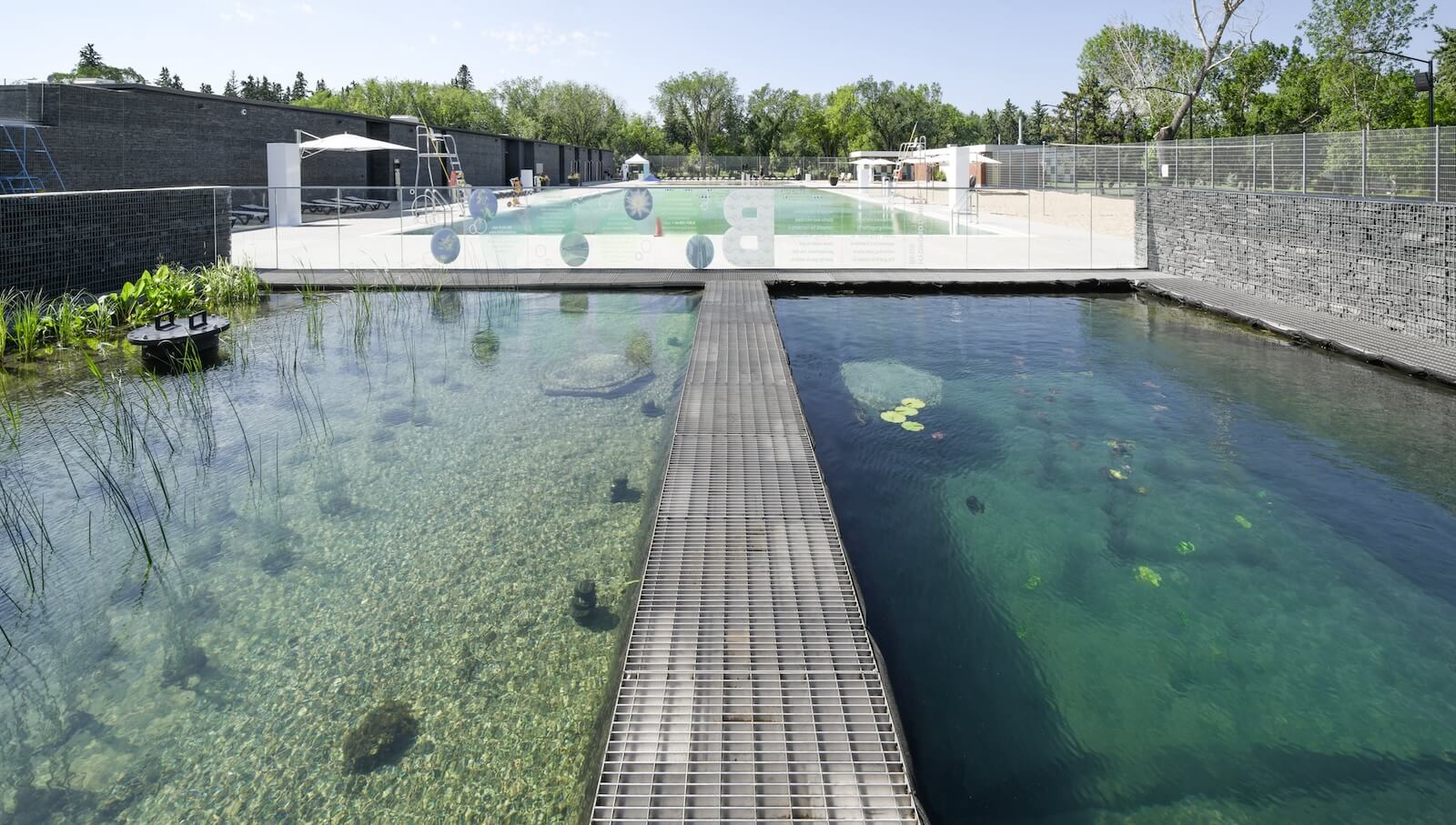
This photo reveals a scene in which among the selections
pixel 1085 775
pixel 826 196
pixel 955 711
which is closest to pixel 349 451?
pixel 955 711

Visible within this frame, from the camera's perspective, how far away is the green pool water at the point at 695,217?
18.2 metres

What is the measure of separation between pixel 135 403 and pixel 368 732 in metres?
4.34

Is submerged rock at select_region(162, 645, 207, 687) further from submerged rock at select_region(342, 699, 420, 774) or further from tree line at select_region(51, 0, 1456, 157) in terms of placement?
tree line at select_region(51, 0, 1456, 157)

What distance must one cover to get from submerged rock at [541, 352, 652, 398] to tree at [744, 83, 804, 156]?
6510 cm

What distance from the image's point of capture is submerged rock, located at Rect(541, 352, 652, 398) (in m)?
6.16

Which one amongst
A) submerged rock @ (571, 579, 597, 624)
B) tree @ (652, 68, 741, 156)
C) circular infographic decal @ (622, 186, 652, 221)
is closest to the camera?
submerged rock @ (571, 579, 597, 624)

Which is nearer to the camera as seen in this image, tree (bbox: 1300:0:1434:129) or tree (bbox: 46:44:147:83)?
tree (bbox: 1300:0:1434:129)

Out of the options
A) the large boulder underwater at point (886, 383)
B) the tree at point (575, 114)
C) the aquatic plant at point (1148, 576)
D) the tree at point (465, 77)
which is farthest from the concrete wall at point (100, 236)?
the tree at point (465, 77)

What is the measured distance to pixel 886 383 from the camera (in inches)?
254

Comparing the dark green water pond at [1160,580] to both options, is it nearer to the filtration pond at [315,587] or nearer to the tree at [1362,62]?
the filtration pond at [315,587]

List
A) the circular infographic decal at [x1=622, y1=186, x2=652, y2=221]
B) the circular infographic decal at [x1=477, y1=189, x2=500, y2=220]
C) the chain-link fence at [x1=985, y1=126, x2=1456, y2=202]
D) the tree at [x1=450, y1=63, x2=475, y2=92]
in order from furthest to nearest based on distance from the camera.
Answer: the tree at [x1=450, y1=63, x2=475, y2=92] → the circular infographic decal at [x1=622, y1=186, x2=652, y2=221] → the circular infographic decal at [x1=477, y1=189, x2=500, y2=220] → the chain-link fence at [x1=985, y1=126, x2=1456, y2=202]

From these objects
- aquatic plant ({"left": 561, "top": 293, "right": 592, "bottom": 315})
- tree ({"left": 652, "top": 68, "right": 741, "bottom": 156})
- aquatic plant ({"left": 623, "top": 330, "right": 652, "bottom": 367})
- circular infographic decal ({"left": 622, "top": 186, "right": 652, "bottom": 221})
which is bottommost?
aquatic plant ({"left": 623, "top": 330, "right": 652, "bottom": 367})

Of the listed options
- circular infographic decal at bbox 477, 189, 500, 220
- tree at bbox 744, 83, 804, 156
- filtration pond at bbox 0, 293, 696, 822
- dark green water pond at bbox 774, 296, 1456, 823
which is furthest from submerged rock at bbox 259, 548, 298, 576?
tree at bbox 744, 83, 804, 156

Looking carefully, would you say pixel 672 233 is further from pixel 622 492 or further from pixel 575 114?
pixel 575 114
